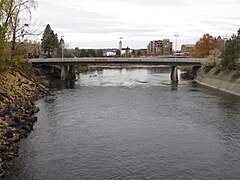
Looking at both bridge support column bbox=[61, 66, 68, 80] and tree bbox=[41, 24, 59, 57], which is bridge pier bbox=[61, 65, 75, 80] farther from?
tree bbox=[41, 24, 59, 57]

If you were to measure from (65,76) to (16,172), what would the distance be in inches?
2780

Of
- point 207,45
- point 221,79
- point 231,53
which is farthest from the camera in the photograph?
point 207,45

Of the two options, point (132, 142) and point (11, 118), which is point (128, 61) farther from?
point (132, 142)

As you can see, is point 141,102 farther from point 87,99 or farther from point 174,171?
point 174,171

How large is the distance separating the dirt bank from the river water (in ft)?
41.3

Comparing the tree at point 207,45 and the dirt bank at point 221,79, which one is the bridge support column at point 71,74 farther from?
the tree at point 207,45

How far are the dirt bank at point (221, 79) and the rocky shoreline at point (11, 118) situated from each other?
39317mm

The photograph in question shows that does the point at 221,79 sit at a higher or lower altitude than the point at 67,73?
lower

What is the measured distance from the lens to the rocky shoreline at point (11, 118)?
22.6 meters

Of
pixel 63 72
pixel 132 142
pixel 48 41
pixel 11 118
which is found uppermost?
pixel 48 41

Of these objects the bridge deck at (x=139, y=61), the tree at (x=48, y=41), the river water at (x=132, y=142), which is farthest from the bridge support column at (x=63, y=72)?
the river water at (x=132, y=142)

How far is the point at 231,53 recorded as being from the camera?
6347 centimetres

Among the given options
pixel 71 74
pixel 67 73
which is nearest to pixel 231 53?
pixel 67 73

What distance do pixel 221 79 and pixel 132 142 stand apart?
4626cm
